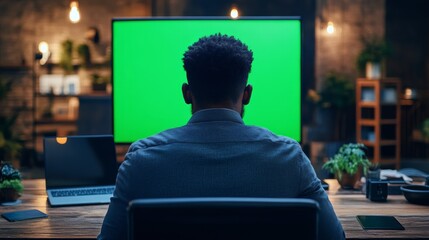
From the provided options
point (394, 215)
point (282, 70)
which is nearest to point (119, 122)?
point (282, 70)

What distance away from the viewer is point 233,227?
1074 millimetres

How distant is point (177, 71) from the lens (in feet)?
7.92

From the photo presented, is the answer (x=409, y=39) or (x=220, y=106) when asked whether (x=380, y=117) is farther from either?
(x=220, y=106)

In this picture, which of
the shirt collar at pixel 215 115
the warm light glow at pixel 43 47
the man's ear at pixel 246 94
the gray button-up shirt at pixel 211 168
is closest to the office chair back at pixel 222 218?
the gray button-up shirt at pixel 211 168

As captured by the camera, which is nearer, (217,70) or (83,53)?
(217,70)

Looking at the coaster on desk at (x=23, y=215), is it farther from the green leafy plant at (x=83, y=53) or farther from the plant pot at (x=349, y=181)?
the green leafy plant at (x=83, y=53)

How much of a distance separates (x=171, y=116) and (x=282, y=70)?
1.56 ft

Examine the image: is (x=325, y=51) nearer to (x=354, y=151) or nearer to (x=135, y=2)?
(x=135, y=2)

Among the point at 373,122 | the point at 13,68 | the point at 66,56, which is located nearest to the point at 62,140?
the point at 373,122

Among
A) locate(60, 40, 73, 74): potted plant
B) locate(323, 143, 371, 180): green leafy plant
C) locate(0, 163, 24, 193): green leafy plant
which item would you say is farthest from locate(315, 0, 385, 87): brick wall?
locate(0, 163, 24, 193): green leafy plant

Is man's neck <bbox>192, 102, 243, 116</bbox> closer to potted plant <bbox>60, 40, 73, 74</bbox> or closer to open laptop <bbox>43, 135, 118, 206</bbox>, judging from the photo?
open laptop <bbox>43, 135, 118, 206</bbox>

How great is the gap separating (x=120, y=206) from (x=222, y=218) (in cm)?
35

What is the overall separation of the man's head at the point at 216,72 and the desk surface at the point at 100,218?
554 mm

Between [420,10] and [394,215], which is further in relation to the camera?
[420,10]
